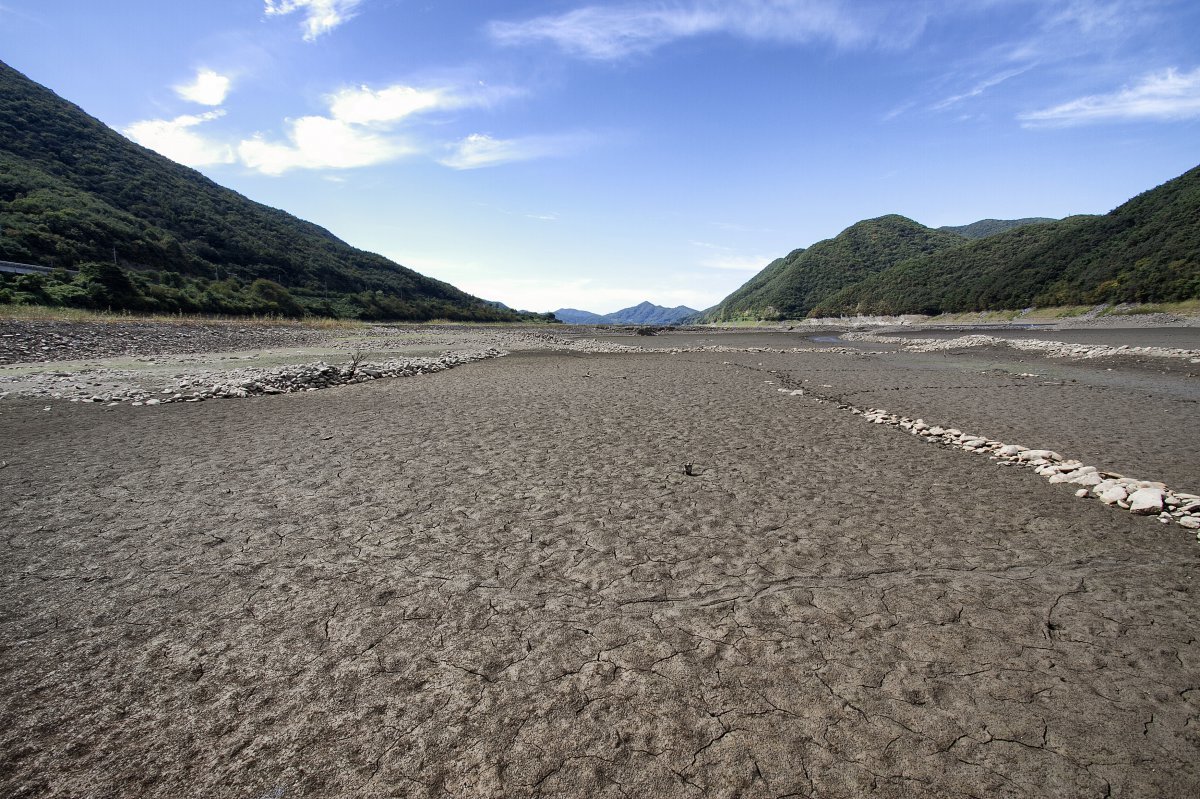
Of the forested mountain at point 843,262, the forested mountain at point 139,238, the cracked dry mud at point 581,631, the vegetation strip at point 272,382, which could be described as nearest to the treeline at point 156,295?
the forested mountain at point 139,238

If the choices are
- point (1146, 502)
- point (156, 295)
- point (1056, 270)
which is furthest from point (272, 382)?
point (1056, 270)

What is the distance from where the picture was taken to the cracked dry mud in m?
2.61

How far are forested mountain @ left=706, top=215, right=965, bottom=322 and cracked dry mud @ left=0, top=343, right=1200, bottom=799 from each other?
158 m

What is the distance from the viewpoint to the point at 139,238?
64.8m

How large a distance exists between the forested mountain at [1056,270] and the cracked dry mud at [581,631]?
70.7m

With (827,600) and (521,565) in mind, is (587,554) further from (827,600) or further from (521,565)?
(827,600)

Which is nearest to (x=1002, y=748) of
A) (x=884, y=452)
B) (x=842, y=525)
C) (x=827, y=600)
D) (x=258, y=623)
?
(x=827, y=600)

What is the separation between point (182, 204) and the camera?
3622 inches

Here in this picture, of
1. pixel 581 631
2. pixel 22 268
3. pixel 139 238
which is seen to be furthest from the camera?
pixel 139 238

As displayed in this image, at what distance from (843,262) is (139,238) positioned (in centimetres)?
18871

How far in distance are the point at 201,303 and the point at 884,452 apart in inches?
2259

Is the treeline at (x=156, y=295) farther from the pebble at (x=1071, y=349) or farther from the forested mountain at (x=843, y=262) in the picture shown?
the forested mountain at (x=843, y=262)

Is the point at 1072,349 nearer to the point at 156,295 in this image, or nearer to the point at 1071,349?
the point at 1071,349

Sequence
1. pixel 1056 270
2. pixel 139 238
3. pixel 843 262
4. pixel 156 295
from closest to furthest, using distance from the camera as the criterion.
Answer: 1. pixel 156 295
2. pixel 139 238
3. pixel 1056 270
4. pixel 843 262
